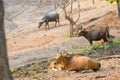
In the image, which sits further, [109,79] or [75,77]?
[75,77]

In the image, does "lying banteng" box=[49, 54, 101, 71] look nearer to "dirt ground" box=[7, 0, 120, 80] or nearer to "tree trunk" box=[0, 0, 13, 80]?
"dirt ground" box=[7, 0, 120, 80]

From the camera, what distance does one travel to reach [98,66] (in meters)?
11.4

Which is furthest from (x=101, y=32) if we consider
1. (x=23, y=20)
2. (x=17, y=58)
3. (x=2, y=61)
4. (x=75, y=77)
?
(x=23, y=20)

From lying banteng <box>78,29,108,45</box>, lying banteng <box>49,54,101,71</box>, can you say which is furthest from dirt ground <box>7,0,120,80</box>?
lying banteng <box>78,29,108,45</box>

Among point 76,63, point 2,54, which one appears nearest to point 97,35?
point 76,63

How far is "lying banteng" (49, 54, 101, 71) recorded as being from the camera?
11317mm

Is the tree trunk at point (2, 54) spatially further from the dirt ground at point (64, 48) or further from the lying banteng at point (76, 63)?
the lying banteng at point (76, 63)

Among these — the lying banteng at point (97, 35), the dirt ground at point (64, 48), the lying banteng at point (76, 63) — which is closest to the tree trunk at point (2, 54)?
the dirt ground at point (64, 48)

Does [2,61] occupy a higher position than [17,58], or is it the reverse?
[2,61]

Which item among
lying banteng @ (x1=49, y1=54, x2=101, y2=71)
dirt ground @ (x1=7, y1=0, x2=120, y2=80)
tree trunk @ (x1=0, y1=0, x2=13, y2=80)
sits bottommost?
dirt ground @ (x1=7, y1=0, x2=120, y2=80)

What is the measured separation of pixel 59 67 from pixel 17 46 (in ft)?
51.5

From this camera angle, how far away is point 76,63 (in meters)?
11.5

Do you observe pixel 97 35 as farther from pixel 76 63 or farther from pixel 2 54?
pixel 2 54

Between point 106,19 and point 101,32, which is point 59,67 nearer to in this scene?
point 101,32
